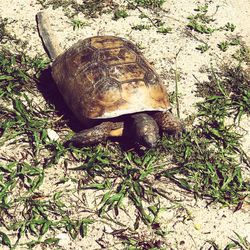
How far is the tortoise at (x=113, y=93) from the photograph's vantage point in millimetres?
3760

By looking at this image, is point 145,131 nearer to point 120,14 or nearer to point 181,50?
point 181,50

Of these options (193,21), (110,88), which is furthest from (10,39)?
(193,21)

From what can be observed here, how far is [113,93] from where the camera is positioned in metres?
3.76

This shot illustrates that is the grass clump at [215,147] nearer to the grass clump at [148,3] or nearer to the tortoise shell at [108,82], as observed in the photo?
the tortoise shell at [108,82]

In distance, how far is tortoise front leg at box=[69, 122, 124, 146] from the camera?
3848mm

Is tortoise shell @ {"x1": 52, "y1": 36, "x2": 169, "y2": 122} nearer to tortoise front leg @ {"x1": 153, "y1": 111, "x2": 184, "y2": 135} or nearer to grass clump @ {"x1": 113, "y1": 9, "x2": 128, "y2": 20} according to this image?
tortoise front leg @ {"x1": 153, "y1": 111, "x2": 184, "y2": 135}

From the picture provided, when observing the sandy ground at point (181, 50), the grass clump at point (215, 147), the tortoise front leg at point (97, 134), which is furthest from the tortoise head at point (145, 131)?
the sandy ground at point (181, 50)

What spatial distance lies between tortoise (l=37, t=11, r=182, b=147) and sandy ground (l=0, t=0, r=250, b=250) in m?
0.54

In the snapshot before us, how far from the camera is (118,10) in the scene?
5.75m

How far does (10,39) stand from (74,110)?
175 centimetres

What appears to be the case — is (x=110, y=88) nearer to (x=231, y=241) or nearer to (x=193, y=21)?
(x=231, y=241)

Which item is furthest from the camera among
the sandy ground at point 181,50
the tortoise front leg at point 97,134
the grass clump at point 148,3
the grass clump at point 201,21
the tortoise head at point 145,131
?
the grass clump at point 148,3

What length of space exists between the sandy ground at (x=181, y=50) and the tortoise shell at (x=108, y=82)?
68cm

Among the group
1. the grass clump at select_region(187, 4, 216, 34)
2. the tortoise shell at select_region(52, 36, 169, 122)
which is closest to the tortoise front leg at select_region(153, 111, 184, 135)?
the tortoise shell at select_region(52, 36, 169, 122)
